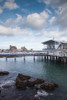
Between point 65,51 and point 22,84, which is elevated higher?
point 65,51

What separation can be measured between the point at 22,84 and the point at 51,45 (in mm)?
42706

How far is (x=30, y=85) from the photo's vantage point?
1531cm

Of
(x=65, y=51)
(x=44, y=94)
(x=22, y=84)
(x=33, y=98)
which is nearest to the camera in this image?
(x=33, y=98)

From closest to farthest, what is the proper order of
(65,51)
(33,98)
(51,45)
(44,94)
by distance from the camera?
(33,98)
(44,94)
(65,51)
(51,45)

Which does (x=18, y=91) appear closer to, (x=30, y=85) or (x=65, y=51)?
(x=30, y=85)

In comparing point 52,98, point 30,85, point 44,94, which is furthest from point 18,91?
point 52,98

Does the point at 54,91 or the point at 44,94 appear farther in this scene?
the point at 54,91

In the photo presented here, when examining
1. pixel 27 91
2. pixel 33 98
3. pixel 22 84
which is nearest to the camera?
pixel 33 98

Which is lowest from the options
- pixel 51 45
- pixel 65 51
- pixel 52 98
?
pixel 52 98

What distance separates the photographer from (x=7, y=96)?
473 inches

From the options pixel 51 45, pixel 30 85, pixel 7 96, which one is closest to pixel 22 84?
pixel 30 85

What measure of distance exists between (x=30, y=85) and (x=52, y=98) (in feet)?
17.0

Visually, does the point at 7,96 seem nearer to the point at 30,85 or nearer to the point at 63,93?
the point at 30,85

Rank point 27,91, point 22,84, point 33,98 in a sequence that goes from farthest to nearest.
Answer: point 22,84 < point 27,91 < point 33,98
